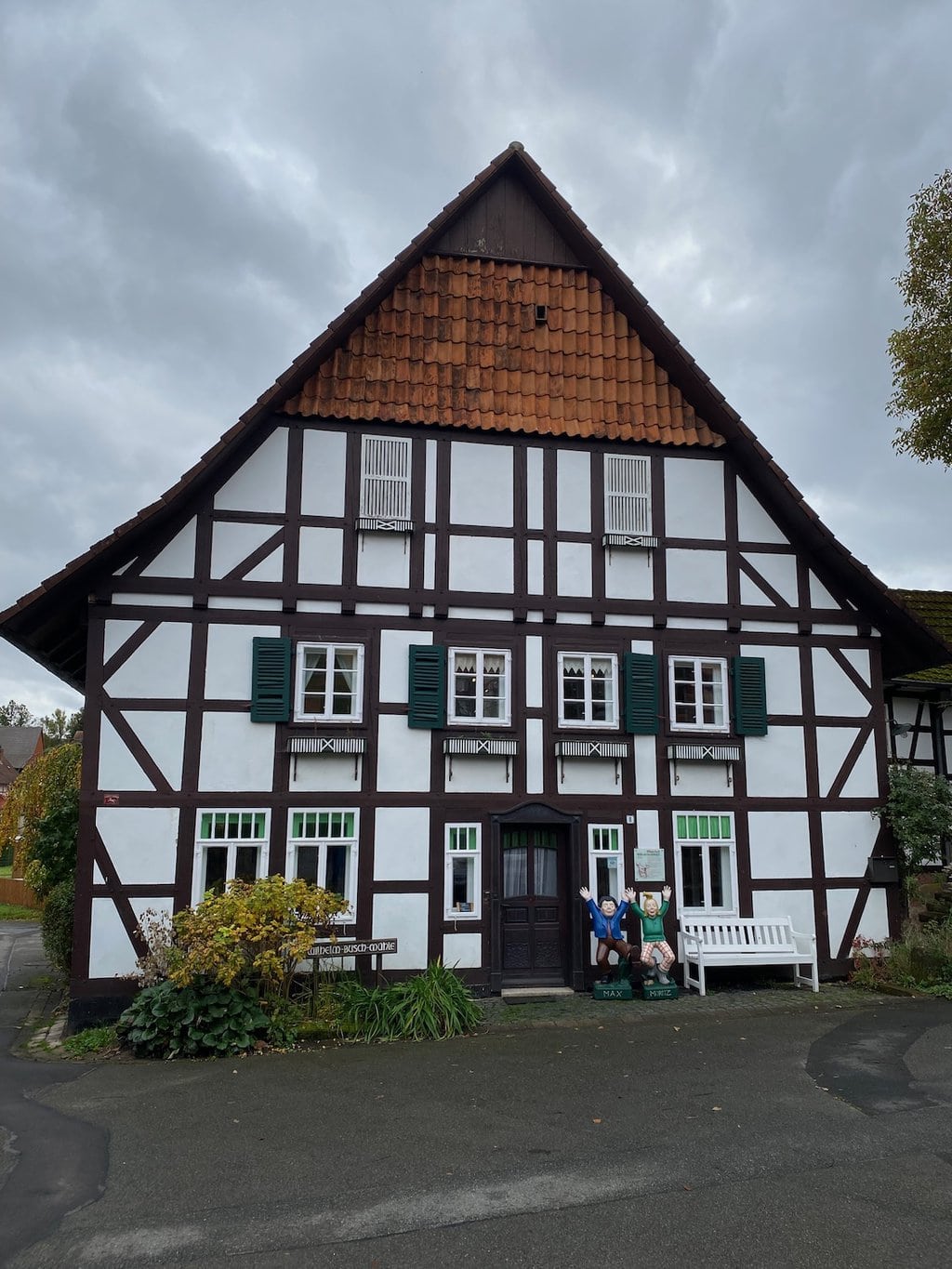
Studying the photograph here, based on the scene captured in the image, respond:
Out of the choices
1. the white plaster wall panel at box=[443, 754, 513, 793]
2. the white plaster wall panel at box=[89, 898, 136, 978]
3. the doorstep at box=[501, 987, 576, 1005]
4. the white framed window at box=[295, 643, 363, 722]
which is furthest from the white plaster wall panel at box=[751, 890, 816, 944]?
the white plaster wall panel at box=[89, 898, 136, 978]

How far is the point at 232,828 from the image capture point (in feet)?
40.0

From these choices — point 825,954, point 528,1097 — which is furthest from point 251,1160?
point 825,954

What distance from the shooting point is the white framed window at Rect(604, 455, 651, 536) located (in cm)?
1383

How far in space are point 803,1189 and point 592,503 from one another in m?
9.59

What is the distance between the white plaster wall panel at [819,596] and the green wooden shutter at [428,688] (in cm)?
583

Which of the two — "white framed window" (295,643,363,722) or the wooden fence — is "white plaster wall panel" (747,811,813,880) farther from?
the wooden fence

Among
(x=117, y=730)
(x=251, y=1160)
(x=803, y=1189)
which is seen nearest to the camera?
(x=803, y=1189)

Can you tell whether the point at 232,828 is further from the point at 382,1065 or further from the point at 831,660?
the point at 831,660

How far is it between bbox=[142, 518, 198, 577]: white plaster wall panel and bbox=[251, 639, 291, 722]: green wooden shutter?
1.37 meters

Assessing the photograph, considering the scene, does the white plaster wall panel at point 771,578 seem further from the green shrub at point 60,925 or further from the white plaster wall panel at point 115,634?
the green shrub at point 60,925

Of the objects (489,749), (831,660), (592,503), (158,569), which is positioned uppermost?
(592,503)

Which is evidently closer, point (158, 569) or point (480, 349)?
point (158, 569)

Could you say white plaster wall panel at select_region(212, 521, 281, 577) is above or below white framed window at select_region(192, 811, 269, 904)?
above

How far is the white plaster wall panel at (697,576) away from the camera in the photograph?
45.6 ft
